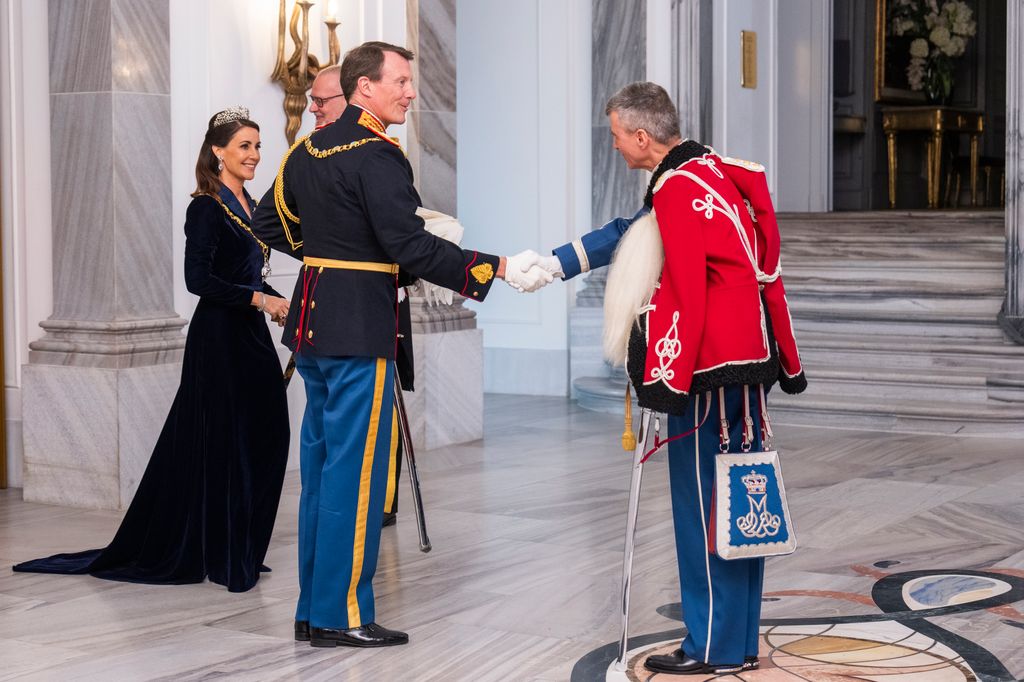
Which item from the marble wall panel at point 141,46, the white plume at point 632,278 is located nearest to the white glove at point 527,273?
the white plume at point 632,278

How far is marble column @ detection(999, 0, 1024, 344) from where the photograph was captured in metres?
8.78

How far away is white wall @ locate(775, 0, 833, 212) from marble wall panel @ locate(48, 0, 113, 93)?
7956 mm

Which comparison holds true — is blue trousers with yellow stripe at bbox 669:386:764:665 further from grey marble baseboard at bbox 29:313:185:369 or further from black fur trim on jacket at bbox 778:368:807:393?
grey marble baseboard at bbox 29:313:185:369

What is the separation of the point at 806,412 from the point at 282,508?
3.73m

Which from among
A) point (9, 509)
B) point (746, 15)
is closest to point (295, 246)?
point (9, 509)

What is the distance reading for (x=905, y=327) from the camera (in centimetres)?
935

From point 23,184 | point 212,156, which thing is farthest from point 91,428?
point 212,156

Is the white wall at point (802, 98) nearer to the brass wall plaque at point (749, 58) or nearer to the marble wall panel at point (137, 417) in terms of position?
the brass wall plaque at point (749, 58)

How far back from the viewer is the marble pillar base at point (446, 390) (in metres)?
7.87

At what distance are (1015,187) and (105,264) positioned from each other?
566 cm

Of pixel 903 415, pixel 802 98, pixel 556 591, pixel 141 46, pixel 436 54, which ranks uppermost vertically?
pixel 802 98

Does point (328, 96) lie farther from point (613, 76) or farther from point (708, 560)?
point (613, 76)

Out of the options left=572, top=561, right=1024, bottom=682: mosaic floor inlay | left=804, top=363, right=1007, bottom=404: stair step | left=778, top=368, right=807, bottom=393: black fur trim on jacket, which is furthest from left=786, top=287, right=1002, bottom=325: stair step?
left=778, top=368, right=807, bottom=393: black fur trim on jacket

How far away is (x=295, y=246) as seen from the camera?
434 centimetres
